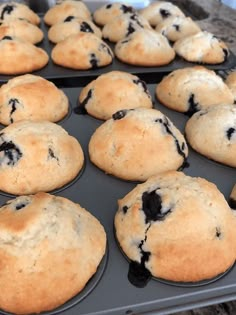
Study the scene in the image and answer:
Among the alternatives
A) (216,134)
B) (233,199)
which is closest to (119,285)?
(233,199)

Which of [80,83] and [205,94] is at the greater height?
[205,94]

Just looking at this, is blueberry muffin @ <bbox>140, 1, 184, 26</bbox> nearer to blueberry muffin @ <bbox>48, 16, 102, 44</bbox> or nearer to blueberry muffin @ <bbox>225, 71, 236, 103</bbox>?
blueberry muffin @ <bbox>48, 16, 102, 44</bbox>

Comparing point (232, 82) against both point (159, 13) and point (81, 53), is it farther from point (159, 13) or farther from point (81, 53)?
point (159, 13)

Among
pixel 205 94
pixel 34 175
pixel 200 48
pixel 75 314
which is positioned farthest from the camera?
pixel 200 48

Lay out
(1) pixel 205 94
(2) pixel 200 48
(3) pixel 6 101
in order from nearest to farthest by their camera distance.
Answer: (3) pixel 6 101 → (1) pixel 205 94 → (2) pixel 200 48

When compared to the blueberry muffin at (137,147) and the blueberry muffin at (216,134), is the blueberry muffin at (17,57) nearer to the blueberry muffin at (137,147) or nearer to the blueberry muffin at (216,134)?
the blueberry muffin at (137,147)

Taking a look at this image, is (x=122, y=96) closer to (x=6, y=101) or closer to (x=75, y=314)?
(x=6, y=101)

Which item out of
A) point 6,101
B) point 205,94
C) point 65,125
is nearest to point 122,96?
point 65,125
